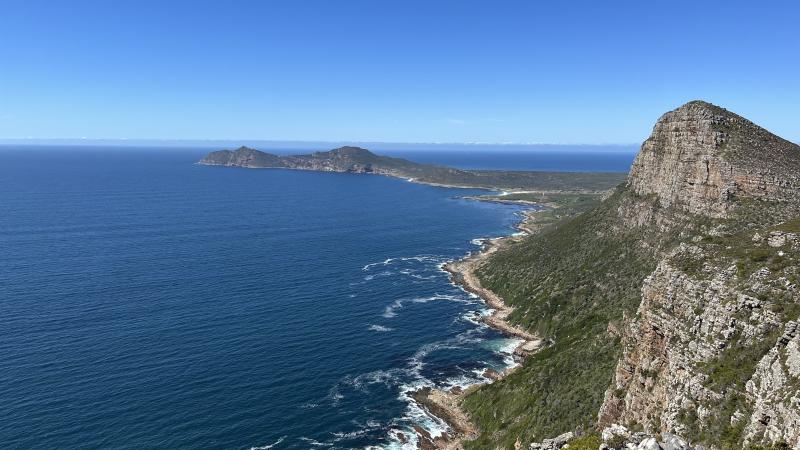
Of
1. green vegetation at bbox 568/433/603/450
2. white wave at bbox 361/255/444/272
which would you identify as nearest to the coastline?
white wave at bbox 361/255/444/272

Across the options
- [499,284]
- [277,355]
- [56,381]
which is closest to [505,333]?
[499,284]

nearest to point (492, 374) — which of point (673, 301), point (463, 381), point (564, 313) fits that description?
point (463, 381)

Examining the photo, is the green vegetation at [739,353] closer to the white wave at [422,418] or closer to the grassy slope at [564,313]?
the grassy slope at [564,313]

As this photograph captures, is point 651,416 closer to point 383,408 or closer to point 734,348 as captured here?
point 734,348

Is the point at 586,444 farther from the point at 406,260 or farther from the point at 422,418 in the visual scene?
the point at 406,260

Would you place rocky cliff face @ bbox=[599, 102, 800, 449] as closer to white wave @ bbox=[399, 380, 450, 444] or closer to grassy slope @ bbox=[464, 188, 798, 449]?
grassy slope @ bbox=[464, 188, 798, 449]

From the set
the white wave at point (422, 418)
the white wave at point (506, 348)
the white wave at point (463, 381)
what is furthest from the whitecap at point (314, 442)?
the white wave at point (506, 348)
